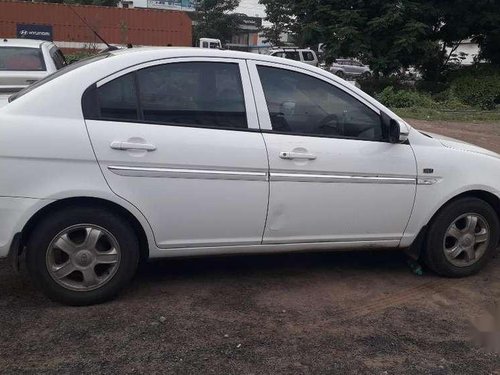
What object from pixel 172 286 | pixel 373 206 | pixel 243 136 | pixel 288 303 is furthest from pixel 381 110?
pixel 172 286

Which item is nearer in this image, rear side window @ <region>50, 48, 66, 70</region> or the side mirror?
the side mirror

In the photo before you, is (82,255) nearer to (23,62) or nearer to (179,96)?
(179,96)

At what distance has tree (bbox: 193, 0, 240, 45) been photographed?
47438mm

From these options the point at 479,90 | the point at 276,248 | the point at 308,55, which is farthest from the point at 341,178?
the point at 308,55

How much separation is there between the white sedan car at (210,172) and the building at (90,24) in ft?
91.5

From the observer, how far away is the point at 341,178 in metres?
4.14

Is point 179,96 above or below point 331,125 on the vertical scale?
above

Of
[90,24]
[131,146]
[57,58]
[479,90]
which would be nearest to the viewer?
[131,146]

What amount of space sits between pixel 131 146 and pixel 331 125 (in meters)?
1.47

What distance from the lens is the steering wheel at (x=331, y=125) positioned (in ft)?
13.9

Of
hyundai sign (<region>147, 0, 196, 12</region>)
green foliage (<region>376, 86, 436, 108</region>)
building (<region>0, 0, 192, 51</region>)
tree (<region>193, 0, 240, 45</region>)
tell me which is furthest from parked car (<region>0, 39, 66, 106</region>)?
hyundai sign (<region>147, 0, 196, 12</region>)

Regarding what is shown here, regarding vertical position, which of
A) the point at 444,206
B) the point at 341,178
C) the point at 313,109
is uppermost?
the point at 313,109

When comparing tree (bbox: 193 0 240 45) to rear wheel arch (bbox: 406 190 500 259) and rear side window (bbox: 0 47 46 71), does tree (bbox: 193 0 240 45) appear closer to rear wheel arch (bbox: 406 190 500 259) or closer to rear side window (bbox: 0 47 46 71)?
rear side window (bbox: 0 47 46 71)

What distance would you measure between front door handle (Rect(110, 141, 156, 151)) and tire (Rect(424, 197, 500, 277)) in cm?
226
